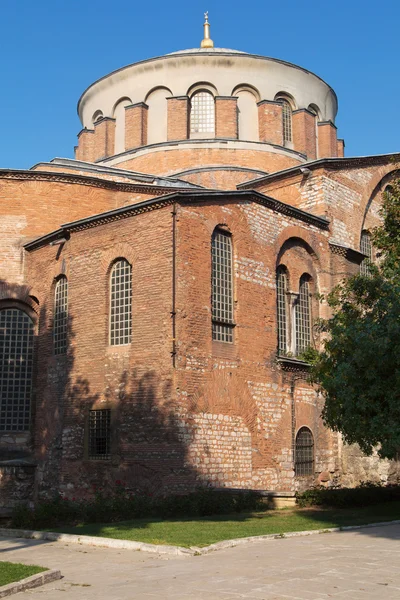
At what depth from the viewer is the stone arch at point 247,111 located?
29.7 m

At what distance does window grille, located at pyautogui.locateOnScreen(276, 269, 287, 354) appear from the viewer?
65.6 feet

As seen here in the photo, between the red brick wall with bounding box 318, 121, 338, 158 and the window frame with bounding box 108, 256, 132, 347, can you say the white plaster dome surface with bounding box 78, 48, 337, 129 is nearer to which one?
the red brick wall with bounding box 318, 121, 338, 158

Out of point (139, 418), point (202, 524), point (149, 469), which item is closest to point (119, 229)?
point (139, 418)

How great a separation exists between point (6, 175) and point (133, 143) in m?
8.63

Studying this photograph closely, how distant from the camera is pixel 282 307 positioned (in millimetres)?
20359

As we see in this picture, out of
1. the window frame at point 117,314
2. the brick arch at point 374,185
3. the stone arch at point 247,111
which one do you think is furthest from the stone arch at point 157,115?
the window frame at point 117,314

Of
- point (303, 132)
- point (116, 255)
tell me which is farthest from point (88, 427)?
point (303, 132)

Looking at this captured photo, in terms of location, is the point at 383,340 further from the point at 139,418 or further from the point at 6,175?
the point at 6,175

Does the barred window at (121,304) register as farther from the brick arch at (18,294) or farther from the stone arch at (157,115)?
the stone arch at (157,115)

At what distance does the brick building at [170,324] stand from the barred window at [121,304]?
48 millimetres

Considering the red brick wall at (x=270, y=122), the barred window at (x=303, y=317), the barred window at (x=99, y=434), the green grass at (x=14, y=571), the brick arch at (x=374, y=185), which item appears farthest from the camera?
the red brick wall at (x=270, y=122)

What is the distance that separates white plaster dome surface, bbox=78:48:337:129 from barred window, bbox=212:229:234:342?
1318 cm

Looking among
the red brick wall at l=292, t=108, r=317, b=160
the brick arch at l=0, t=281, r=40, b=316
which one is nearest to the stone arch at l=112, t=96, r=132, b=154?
the red brick wall at l=292, t=108, r=317, b=160

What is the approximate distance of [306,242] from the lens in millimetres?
21047
